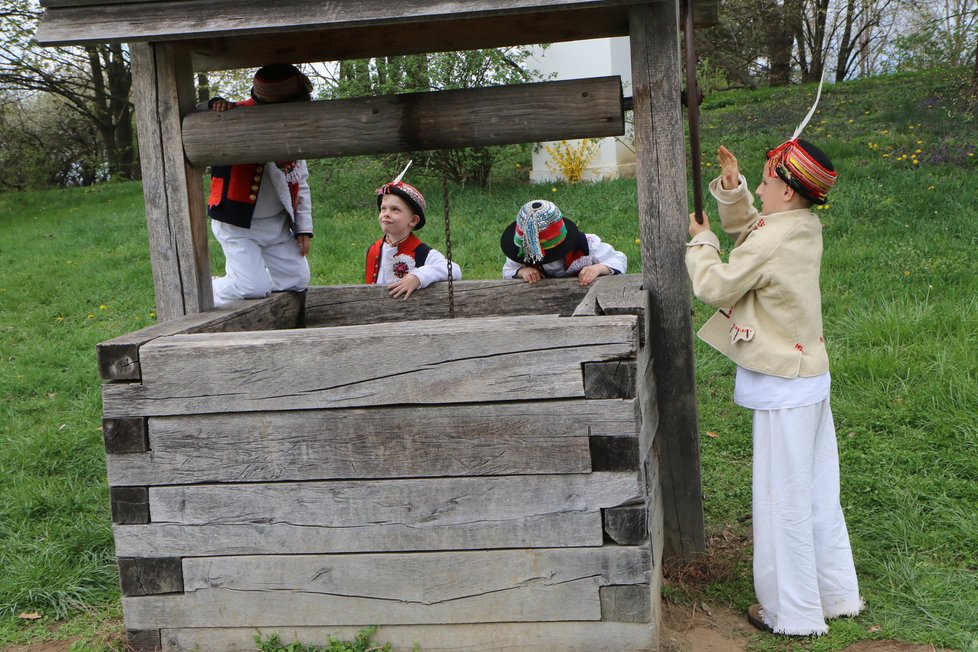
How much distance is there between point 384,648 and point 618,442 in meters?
0.94

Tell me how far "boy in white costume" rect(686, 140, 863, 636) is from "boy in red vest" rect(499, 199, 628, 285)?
984 millimetres

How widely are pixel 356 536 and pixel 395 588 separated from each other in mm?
194

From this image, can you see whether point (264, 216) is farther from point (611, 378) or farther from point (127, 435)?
point (611, 378)

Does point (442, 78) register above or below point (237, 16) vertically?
above

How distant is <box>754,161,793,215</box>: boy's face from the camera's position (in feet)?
10.3

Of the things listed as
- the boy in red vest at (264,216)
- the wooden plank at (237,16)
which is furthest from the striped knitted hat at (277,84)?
the wooden plank at (237,16)

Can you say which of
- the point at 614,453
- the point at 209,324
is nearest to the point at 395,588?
the point at 614,453

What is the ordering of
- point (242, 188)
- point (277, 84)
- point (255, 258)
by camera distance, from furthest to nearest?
point (255, 258), point (242, 188), point (277, 84)

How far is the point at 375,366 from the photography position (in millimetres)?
2746

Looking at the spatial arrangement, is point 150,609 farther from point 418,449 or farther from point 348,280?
point 348,280

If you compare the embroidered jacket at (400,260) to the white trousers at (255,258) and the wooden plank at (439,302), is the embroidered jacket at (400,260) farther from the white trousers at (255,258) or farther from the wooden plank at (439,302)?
the white trousers at (255,258)

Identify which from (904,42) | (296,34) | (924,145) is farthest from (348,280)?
(904,42)

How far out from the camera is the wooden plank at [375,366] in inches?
106

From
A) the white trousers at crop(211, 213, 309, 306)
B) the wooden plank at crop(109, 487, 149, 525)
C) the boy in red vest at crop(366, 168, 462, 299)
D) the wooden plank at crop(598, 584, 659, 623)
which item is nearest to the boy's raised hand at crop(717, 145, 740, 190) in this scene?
the wooden plank at crop(598, 584, 659, 623)
